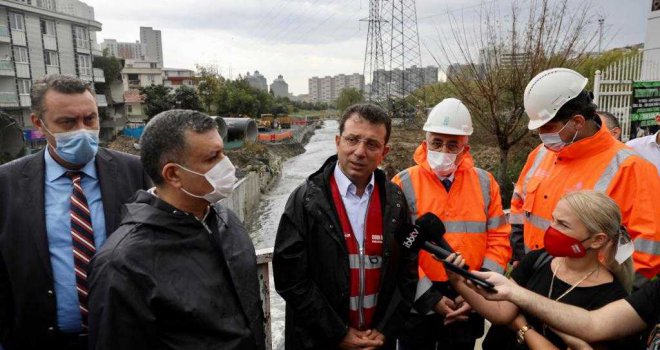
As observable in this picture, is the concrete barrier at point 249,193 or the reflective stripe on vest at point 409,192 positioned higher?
the reflective stripe on vest at point 409,192

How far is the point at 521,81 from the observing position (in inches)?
357

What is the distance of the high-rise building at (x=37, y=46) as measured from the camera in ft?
97.3

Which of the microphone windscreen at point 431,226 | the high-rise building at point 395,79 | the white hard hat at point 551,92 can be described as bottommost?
the microphone windscreen at point 431,226

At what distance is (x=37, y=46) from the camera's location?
32.6 m

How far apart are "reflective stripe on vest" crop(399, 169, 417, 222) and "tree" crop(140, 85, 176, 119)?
38.2 m

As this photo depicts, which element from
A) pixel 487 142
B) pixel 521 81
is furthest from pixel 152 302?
pixel 487 142

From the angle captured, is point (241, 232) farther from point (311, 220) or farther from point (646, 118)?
point (646, 118)

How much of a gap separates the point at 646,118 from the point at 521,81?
256 centimetres

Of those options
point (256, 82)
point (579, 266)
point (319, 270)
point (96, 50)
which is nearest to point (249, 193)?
point (319, 270)

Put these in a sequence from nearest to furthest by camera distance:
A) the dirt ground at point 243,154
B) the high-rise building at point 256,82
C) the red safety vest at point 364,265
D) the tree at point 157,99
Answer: the red safety vest at point 364,265 < the dirt ground at point 243,154 < the tree at point 157,99 < the high-rise building at point 256,82

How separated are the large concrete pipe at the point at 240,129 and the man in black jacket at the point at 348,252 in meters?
29.8

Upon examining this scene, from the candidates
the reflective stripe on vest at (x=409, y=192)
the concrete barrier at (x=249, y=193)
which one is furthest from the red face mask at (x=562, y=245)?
the concrete barrier at (x=249, y=193)

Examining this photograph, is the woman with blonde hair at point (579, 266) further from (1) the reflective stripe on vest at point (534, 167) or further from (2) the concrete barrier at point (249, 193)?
(2) the concrete barrier at point (249, 193)

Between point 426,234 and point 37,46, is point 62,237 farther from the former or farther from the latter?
point 37,46
